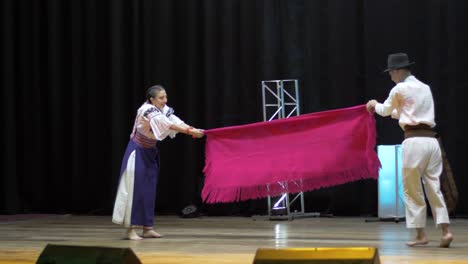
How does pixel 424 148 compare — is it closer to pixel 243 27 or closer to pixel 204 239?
pixel 204 239

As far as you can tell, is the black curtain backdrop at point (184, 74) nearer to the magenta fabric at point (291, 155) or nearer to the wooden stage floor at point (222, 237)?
the wooden stage floor at point (222, 237)

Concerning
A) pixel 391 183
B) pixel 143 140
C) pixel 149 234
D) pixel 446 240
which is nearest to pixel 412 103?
pixel 446 240

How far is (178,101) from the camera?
30.2 feet

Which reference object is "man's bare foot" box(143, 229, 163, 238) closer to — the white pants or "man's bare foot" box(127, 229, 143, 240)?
"man's bare foot" box(127, 229, 143, 240)

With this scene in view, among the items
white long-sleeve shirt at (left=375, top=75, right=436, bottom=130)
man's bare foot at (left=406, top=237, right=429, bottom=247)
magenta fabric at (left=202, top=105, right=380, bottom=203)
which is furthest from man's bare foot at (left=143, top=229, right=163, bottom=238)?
white long-sleeve shirt at (left=375, top=75, right=436, bottom=130)

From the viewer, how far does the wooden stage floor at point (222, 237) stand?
15.8 ft

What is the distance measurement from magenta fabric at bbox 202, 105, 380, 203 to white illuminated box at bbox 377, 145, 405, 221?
2.05m

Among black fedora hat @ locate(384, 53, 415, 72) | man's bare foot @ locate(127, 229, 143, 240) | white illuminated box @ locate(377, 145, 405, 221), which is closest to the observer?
black fedora hat @ locate(384, 53, 415, 72)

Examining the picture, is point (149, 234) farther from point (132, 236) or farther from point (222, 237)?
point (222, 237)

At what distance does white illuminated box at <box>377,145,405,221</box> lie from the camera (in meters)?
7.74

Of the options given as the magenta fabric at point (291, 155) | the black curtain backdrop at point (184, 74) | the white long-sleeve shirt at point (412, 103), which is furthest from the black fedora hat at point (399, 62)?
the black curtain backdrop at point (184, 74)

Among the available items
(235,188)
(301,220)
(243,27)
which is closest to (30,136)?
(243,27)

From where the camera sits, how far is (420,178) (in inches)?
205

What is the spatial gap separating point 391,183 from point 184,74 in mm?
2962
